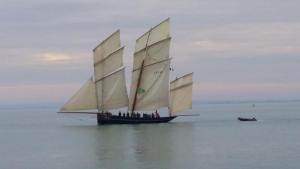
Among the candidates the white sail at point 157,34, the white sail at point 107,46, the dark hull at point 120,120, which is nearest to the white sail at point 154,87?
the dark hull at point 120,120

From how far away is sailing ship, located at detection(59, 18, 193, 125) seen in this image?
9762 cm

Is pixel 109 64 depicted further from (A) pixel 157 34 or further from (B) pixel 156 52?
(A) pixel 157 34

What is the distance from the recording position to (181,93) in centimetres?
10056

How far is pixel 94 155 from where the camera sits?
61375mm

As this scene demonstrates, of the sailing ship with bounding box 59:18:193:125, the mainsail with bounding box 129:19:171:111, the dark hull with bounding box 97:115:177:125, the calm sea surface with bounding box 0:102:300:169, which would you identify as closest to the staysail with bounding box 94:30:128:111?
the sailing ship with bounding box 59:18:193:125

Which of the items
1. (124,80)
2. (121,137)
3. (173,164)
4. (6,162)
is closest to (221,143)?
(121,137)

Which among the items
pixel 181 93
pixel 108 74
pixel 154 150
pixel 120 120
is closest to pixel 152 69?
pixel 181 93

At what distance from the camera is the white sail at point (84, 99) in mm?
93562

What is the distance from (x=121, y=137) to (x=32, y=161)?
23.8 meters

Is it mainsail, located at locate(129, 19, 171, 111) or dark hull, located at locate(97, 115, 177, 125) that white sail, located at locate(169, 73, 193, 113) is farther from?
dark hull, located at locate(97, 115, 177, 125)

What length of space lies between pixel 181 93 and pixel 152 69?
235 inches

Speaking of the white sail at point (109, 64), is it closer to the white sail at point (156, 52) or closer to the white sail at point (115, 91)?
the white sail at point (115, 91)

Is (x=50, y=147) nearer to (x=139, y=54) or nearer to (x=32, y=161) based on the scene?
(x=32, y=161)

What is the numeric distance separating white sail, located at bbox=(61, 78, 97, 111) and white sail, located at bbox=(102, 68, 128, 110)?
87.8 inches
